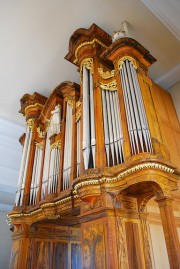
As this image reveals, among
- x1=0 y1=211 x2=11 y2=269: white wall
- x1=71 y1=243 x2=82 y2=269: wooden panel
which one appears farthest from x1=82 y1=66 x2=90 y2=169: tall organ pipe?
x1=0 y1=211 x2=11 y2=269: white wall

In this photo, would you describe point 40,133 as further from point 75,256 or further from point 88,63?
point 75,256

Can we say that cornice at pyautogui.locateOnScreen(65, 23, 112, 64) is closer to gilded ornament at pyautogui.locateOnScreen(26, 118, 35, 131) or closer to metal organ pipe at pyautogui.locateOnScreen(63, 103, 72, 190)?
metal organ pipe at pyautogui.locateOnScreen(63, 103, 72, 190)

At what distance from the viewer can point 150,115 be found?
3389 millimetres

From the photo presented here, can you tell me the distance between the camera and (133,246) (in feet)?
9.27

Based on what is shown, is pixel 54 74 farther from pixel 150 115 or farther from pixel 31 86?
pixel 150 115

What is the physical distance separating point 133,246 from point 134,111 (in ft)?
5.80

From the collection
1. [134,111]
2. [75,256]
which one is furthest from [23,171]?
[134,111]

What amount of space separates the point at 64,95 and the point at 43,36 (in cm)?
134

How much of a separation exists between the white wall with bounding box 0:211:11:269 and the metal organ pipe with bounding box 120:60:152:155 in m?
8.01

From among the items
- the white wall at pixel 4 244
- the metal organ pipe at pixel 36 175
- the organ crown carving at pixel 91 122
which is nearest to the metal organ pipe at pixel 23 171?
the organ crown carving at pixel 91 122

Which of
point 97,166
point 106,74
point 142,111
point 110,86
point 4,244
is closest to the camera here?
point 97,166

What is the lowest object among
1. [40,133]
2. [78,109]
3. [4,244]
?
[4,244]

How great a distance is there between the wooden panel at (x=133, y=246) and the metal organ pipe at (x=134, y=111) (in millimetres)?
948

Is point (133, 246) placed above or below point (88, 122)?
below
